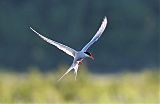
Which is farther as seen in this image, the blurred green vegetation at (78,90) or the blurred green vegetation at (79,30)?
the blurred green vegetation at (79,30)

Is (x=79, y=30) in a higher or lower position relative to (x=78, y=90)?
higher

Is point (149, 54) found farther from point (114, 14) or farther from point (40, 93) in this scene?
point (40, 93)

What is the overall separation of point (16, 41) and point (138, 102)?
9238mm

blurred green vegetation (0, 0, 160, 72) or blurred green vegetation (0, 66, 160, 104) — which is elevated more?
blurred green vegetation (0, 0, 160, 72)

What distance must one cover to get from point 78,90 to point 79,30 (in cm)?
854

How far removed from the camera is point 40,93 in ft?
47.3

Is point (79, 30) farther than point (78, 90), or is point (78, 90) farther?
point (79, 30)

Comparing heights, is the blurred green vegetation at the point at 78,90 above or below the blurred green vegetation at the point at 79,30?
below

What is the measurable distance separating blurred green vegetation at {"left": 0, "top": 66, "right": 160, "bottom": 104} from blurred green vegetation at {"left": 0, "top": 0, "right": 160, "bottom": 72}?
538 centimetres

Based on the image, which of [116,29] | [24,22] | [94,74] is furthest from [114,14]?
[94,74]

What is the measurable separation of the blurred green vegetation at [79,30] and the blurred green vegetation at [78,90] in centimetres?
538

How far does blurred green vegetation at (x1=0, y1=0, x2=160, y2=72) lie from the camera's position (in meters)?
22.1

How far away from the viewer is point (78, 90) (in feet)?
49.0

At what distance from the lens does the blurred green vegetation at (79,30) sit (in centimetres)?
2209
